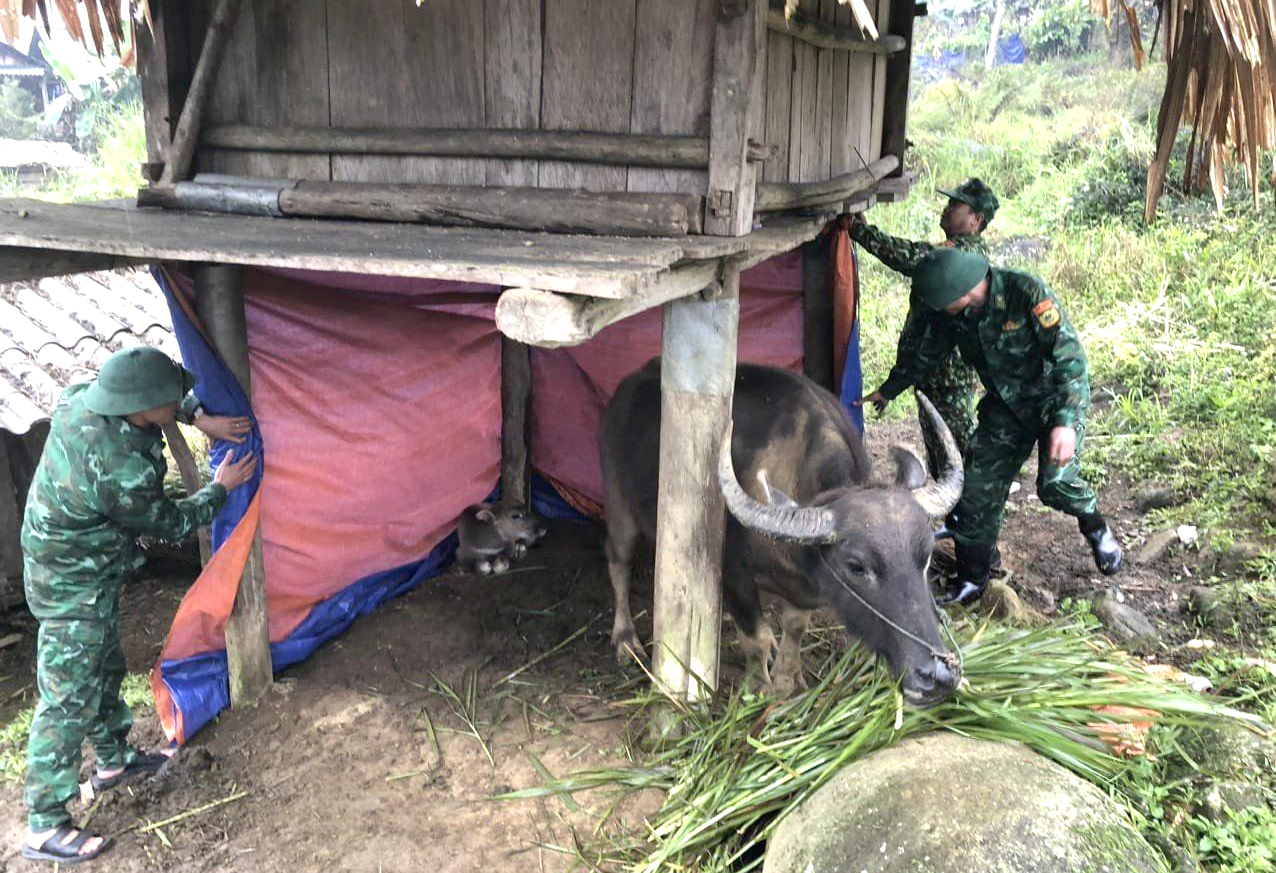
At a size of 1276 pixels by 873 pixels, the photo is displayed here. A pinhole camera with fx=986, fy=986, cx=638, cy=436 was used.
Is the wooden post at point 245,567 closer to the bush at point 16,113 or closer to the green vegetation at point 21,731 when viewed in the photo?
the green vegetation at point 21,731

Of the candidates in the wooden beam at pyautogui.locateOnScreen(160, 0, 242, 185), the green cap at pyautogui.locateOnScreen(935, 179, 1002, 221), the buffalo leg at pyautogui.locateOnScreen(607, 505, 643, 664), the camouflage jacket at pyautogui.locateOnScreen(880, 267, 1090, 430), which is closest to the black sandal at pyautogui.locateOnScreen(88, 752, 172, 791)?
the buffalo leg at pyautogui.locateOnScreen(607, 505, 643, 664)

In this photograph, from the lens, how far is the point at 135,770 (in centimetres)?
445

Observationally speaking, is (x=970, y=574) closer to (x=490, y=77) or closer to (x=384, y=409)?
(x=384, y=409)

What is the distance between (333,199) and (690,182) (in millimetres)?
1569

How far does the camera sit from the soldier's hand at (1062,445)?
4.97 metres

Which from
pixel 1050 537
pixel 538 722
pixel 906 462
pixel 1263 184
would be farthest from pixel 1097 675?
pixel 1263 184

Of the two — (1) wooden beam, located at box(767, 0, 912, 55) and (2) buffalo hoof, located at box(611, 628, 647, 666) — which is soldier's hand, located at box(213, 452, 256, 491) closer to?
(2) buffalo hoof, located at box(611, 628, 647, 666)

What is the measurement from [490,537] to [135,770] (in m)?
2.44

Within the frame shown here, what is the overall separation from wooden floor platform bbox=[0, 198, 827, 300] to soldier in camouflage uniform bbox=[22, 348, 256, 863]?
550 mm

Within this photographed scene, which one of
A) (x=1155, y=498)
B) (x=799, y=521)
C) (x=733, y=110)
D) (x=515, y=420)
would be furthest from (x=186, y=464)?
(x=1155, y=498)

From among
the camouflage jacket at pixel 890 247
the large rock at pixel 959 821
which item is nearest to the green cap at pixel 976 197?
the camouflage jacket at pixel 890 247

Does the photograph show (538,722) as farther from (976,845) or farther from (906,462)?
(976,845)

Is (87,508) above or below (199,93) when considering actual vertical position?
below

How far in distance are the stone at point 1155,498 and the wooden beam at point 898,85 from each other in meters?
2.89
